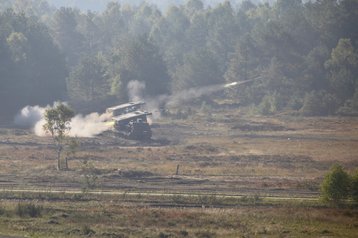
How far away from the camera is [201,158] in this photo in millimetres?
80500

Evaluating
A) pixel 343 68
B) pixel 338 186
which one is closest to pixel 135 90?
pixel 343 68

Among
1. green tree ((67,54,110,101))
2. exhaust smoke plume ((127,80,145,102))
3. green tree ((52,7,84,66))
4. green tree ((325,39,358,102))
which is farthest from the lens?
green tree ((52,7,84,66))

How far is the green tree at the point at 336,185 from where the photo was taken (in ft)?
171

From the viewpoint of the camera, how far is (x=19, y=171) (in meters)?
70.4

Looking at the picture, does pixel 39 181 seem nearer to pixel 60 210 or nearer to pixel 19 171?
pixel 19 171

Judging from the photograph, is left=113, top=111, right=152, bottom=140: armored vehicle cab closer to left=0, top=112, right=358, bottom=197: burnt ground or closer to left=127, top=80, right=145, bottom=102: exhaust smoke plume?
left=0, top=112, right=358, bottom=197: burnt ground

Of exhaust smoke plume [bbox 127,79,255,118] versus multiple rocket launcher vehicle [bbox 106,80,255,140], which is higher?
exhaust smoke plume [bbox 127,79,255,118]

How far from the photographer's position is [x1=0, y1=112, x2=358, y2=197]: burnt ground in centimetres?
6309

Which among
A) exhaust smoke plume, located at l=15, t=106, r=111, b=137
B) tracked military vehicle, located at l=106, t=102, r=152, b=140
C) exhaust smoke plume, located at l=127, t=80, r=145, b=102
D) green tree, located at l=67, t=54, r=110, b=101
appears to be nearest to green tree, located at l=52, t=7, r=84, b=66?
exhaust smoke plume, located at l=127, t=80, r=145, b=102

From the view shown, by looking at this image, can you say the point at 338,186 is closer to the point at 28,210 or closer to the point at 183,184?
the point at 183,184

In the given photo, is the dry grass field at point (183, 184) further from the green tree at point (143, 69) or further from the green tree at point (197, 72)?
the green tree at point (197, 72)

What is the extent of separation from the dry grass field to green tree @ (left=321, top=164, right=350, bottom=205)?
3.42 ft

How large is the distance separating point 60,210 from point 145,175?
672 inches

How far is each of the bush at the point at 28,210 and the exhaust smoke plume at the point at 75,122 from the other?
41128 millimetres
